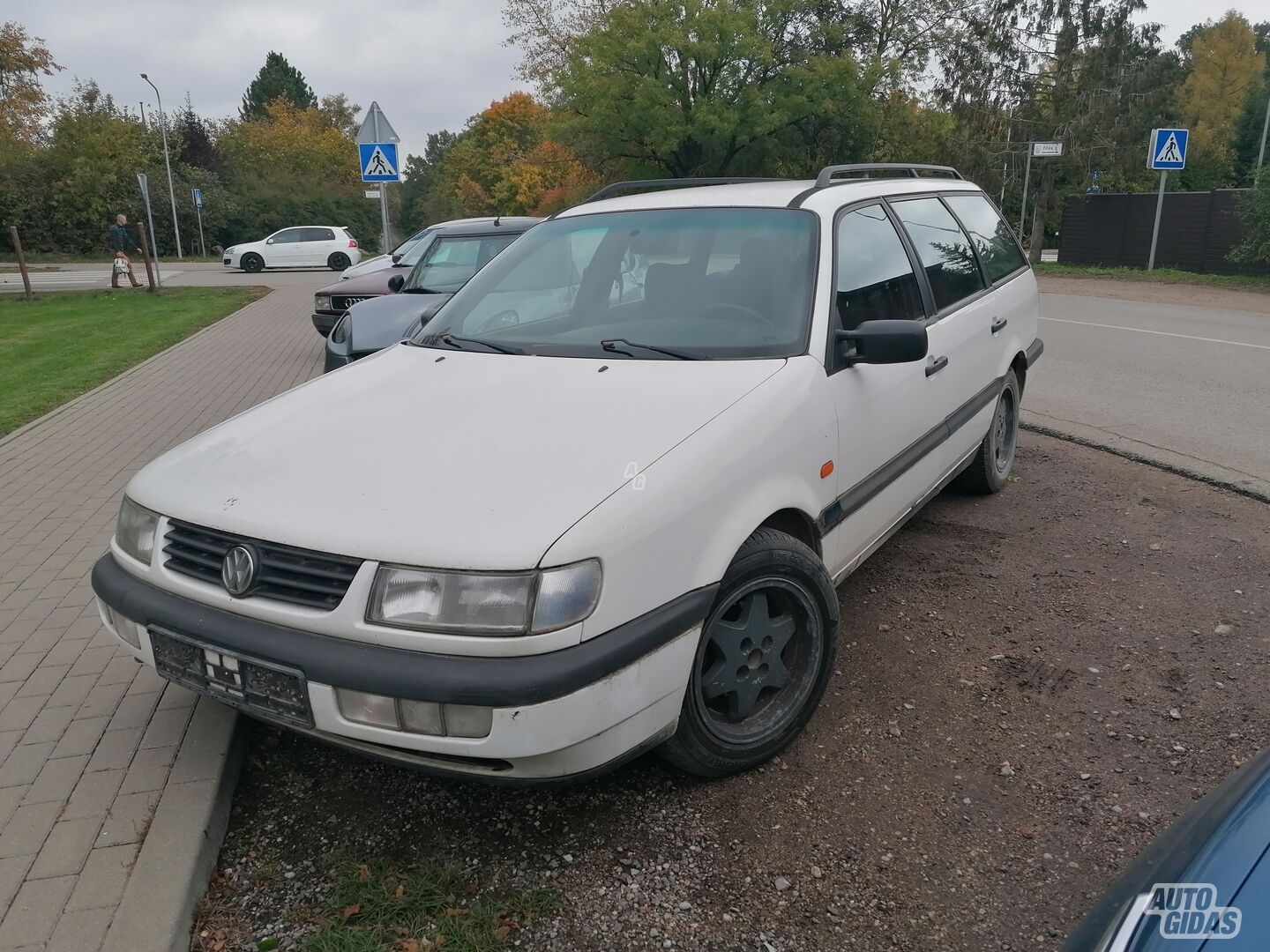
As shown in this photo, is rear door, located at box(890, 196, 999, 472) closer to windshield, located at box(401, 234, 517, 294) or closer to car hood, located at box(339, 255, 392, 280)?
windshield, located at box(401, 234, 517, 294)

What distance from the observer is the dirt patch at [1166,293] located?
52.3 feet

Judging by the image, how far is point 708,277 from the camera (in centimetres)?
354

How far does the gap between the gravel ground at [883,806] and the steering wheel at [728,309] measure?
135 cm

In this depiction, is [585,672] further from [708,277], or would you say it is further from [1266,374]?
[1266,374]

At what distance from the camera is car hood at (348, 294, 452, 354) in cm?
635

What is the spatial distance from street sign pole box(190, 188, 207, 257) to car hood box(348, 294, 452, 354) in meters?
36.9

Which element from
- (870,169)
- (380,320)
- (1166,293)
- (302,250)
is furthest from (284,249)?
(870,169)

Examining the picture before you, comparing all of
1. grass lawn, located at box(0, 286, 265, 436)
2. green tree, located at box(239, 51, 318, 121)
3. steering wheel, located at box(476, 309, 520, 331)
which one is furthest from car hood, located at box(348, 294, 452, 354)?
green tree, located at box(239, 51, 318, 121)

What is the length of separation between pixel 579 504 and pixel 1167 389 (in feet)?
26.0

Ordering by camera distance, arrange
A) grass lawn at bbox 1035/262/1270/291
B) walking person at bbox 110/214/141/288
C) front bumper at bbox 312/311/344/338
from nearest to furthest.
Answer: front bumper at bbox 312/311/344/338
grass lawn at bbox 1035/262/1270/291
walking person at bbox 110/214/141/288

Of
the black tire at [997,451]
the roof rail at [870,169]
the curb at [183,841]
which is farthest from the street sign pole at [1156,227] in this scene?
the curb at [183,841]

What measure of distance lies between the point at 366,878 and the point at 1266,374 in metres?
9.58

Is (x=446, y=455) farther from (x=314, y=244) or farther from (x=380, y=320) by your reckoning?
(x=314, y=244)

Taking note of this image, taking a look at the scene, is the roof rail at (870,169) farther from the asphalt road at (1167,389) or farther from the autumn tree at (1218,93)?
the autumn tree at (1218,93)
